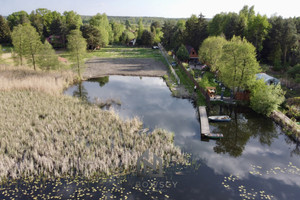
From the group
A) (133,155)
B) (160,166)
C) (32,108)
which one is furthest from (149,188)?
(32,108)

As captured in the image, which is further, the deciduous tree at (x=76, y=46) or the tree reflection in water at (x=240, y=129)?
the deciduous tree at (x=76, y=46)

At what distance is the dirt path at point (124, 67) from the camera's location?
190 ft

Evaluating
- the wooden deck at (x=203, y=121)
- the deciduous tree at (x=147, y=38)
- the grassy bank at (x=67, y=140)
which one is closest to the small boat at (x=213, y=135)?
the wooden deck at (x=203, y=121)

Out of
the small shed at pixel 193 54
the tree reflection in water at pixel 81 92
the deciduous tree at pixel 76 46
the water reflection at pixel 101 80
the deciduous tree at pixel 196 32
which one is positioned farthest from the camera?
the deciduous tree at pixel 196 32

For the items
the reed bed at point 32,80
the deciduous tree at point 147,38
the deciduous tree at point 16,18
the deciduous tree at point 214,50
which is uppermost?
the deciduous tree at point 16,18

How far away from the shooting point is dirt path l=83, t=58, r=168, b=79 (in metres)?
57.8

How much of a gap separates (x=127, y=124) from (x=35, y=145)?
10888 millimetres

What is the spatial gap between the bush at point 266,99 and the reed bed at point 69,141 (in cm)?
1673

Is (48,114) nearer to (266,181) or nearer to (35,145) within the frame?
(35,145)

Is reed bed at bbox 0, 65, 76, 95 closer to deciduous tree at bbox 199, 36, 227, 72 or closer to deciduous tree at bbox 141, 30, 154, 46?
deciduous tree at bbox 199, 36, 227, 72

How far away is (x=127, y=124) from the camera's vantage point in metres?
27.8

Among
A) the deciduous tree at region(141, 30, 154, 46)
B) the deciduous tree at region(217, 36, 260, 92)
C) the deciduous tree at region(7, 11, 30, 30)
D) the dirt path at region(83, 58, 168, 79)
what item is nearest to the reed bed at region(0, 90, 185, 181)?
the deciduous tree at region(217, 36, 260, 92)

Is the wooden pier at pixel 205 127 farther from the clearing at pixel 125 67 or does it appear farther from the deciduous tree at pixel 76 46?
the deciduous tree at pixel 76 46

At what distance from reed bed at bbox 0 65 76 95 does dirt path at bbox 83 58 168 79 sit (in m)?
6.82
